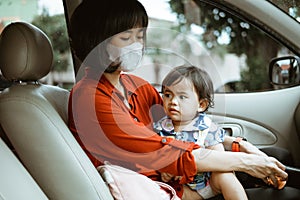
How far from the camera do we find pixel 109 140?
1861mm

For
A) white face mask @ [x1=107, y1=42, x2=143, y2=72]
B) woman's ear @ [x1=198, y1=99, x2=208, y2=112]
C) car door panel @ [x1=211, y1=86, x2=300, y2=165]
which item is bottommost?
car door panel @ [x1=211, y1=86, x2=300, y2=165]

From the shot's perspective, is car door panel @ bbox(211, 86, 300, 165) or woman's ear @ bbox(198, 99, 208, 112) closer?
woman's ear @ bbox(198, 99, 208, 112)

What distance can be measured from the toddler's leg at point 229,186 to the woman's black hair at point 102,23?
1.84 ft

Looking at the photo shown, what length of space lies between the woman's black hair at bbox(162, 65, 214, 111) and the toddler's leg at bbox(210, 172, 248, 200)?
302 mm

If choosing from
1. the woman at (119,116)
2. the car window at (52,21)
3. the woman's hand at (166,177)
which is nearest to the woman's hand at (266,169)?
the woman at (119,116)

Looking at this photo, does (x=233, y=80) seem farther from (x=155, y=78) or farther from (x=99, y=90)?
(x=99, y=90)

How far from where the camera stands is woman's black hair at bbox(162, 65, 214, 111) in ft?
6.68

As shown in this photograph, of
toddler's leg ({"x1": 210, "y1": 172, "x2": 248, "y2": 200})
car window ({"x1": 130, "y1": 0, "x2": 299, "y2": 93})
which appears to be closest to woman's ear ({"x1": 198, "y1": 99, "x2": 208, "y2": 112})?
car window ({"x1": 130, "y1": 0, "x2": 299, "y2": 93})

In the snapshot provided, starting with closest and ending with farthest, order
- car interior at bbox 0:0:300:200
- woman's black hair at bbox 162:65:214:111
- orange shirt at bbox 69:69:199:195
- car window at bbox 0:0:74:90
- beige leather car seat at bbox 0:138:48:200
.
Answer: beige leather car seat at bbox 0:138:48:200
car interior at bbox 0:0:300:200
orange shirt at bbox 69:69:199:195
woman's black hair at bbox 162:65:214:111
car window at bbox 0:0:74:90

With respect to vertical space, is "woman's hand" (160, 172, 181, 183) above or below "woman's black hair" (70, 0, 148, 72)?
below

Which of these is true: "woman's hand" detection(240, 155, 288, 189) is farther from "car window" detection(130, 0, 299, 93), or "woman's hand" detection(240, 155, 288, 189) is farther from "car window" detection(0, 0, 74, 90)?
"car window" detection(0, 0, 74, 90)

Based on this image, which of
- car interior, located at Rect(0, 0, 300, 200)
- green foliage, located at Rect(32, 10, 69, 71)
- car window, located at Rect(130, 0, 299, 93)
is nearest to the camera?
car interior, located at Rect(0, 0, 300, 200)

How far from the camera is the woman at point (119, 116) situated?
1852 mm

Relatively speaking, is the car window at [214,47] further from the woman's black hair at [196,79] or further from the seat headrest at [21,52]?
the seat headrest at [21,52]
